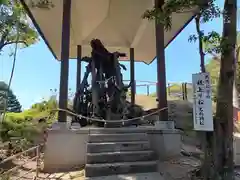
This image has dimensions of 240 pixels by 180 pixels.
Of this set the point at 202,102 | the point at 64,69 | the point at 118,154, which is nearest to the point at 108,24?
the point at 64,69

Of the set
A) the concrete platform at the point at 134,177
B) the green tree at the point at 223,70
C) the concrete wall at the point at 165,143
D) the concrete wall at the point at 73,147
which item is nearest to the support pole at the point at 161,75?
the concrete wall at the point at 165,143

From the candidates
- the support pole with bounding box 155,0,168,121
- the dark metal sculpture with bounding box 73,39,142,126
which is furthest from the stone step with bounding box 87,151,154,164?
the dark metal sculpture with bounding box 73,39,142,126

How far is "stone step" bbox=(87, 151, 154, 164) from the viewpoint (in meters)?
4.47

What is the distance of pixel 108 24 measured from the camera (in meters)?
9.73

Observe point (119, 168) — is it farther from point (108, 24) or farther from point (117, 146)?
point (108, 24)

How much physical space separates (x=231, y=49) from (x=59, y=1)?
16.6 feet

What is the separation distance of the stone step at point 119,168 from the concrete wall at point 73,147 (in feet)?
2.01

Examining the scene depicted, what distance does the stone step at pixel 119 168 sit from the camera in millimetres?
4195

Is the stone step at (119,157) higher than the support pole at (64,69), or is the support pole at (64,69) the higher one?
the support pole at (64,69)

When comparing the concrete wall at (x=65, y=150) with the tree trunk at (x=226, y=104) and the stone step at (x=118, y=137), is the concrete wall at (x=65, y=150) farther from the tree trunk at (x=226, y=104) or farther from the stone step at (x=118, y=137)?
the tree trunk at (x=226, y=104)

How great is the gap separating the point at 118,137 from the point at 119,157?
61 centimetres

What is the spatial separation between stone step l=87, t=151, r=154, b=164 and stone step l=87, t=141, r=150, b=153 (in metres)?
0.14

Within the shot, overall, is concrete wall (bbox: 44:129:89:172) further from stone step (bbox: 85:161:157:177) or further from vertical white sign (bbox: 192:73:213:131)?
vertical white sign (bbox: 192:73:213:131)

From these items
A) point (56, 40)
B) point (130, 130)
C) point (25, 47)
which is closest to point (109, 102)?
point (130, 130)
